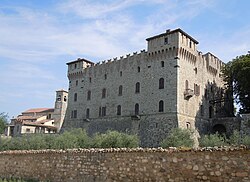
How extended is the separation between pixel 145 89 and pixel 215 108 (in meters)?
10.0

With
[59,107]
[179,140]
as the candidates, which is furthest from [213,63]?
[59,107]

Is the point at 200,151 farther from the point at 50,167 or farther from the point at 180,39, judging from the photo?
the point at 180,39

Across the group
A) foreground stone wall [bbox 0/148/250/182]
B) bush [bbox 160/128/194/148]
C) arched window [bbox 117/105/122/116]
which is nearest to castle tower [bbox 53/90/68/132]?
arched window [bbox 117/105/122/116]

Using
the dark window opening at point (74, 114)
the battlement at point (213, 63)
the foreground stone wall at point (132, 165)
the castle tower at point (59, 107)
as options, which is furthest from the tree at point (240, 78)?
the castle tower at point (59, 107)

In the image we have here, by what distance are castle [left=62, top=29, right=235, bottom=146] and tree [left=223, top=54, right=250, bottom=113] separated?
154 centimetres

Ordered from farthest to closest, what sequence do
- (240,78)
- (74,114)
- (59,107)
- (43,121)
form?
1. (59,107)
2. (43,121)
3. (74,114)
4. (240,78)

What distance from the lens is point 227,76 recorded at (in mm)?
40812

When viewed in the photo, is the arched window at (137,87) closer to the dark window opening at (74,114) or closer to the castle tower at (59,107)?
the dark window opening at (74,114)

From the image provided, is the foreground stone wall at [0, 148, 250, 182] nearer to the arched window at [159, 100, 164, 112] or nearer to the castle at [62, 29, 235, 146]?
the castle at [62, 29, 235, 146]

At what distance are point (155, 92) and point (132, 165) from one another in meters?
24.6

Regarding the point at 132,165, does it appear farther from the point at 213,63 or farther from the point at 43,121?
the point at 43,121

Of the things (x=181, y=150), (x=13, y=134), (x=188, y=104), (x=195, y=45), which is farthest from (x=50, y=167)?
(x=13, y=134)

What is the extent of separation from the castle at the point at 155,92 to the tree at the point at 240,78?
5.05 feet

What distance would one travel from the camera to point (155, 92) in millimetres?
35406
